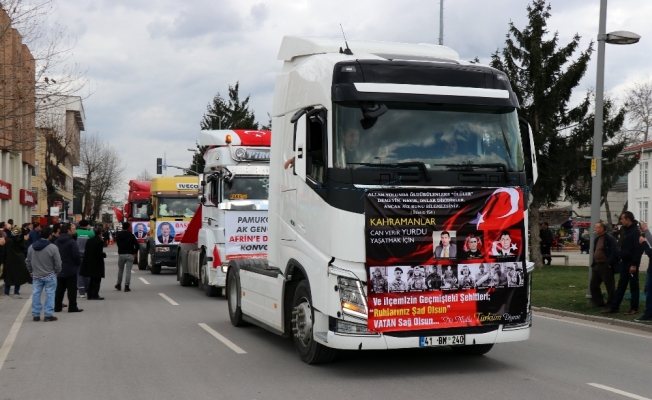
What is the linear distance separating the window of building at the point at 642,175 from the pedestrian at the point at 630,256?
49859 millimetres

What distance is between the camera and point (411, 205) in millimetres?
8172

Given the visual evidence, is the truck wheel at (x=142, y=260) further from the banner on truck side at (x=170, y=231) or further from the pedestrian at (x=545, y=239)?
the pedestrian at (x=545, y=239)

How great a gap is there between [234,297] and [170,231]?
49.2 feet

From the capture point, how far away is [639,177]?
203ft

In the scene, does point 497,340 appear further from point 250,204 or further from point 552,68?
point 552,68

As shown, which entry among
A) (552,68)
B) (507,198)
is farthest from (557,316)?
(552,68)

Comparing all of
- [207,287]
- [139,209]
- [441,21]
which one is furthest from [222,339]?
[441,21]

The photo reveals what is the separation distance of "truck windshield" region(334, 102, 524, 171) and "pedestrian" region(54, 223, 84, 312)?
923 cm

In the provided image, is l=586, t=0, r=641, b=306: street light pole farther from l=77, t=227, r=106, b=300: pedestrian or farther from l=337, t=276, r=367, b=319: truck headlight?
l=77, t=227, r=106, b=300: pedestrian

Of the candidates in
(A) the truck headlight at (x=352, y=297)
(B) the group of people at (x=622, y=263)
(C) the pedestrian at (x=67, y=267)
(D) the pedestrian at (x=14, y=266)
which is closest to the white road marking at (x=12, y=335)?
(C) the pedestrian at (x=67, y=267)

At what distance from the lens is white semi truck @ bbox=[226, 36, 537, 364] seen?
8.12 meters

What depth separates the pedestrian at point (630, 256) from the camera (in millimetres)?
13781

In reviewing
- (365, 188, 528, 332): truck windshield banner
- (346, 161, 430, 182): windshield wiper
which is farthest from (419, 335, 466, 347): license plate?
(346, 161, 430, 182): windshield wiper

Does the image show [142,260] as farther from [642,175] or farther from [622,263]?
[642,175]
